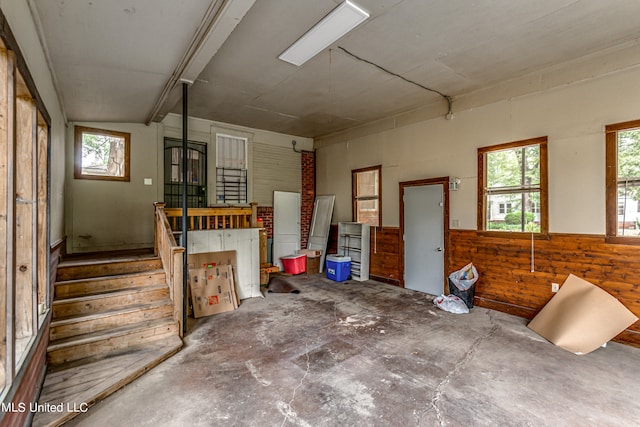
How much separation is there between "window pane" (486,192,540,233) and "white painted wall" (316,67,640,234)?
0.22m

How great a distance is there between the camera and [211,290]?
4.85m

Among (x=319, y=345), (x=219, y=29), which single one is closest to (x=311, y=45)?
(x=219, y=29)

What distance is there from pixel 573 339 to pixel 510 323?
31.9 inches

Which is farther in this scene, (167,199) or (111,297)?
(167,199)

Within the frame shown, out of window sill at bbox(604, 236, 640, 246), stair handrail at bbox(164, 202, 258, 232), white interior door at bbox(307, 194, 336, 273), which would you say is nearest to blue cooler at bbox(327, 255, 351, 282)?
white interior door at bbox(307, 194, 336, 273)

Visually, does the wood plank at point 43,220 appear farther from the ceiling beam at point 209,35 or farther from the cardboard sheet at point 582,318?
the cardboard sheet at point 582,318

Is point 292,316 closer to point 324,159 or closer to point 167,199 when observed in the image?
point 167,199

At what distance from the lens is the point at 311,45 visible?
12.1 feet

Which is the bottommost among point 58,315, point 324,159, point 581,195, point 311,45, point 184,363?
point 184,363

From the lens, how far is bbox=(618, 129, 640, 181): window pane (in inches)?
146

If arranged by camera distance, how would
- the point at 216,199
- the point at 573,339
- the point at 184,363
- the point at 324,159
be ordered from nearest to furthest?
→ the point at 184,363
the point at 573,339
the point at 216,199
the point at 324,159

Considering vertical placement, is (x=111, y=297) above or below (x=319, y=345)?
above

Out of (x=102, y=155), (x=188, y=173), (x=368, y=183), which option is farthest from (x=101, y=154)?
(x=368, y=183)

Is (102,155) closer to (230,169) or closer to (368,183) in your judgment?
(230,169)
